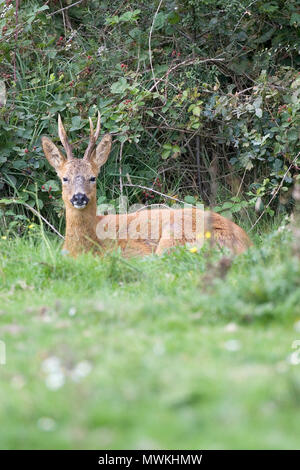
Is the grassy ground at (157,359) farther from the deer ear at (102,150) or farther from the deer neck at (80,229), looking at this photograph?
the deer ear at (102,150)

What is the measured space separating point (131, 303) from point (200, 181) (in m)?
5.24

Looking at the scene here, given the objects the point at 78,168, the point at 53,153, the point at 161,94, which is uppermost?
the point at 161,94

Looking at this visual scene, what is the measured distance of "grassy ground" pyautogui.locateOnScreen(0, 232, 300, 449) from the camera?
287 cm

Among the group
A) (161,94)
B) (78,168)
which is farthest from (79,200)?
(161,94)

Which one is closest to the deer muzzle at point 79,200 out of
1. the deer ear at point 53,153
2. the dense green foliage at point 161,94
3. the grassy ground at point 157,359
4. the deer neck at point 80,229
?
the deer neck at point 80,229

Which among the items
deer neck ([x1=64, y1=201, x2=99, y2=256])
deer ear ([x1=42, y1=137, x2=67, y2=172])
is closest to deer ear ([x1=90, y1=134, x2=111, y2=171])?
deer ear ([x1=42, y1=137, x2=67, y2=172])

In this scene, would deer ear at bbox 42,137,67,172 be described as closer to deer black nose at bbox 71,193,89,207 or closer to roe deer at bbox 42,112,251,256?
roe deer at bbox 42,112,251,256

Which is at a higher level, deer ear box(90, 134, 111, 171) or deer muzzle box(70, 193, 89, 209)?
deer ear box(90, 134, 111, 171)

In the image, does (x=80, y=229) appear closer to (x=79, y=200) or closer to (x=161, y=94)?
(x=79, y=200)

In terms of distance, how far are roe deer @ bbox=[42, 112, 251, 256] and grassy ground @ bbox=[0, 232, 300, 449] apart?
172 centimetres

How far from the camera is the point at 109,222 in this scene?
26.2 ft

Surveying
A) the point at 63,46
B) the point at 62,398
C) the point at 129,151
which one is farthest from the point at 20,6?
the point at 62,398

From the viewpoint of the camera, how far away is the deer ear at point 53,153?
8.02 metres

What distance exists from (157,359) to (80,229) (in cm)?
413
